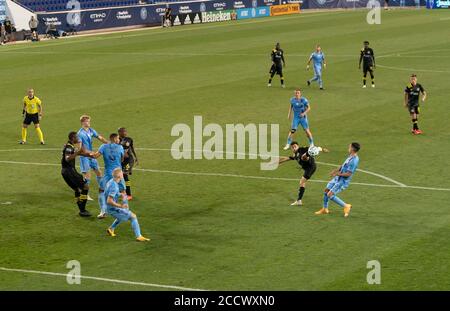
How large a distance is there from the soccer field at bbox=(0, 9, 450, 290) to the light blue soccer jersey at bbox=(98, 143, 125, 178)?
135 centimetres

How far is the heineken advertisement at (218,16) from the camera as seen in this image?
8462cm

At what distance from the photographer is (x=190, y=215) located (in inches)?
866

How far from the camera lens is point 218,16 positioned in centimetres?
8594

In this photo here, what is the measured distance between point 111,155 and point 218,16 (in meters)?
65.4

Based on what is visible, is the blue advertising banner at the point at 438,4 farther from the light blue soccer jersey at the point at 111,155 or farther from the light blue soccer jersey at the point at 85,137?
the light blue soccer jersey at the point at 111,155

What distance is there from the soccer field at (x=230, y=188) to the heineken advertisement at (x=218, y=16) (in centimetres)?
3135

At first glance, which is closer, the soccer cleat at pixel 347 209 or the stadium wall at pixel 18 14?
the soccer cleat at pixel 347 209

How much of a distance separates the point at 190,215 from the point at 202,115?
14.4 m

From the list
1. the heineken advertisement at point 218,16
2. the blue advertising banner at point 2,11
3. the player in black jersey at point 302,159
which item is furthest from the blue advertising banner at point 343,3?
the player in black jersey at point 302,159

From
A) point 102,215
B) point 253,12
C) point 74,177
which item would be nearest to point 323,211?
point 102,215

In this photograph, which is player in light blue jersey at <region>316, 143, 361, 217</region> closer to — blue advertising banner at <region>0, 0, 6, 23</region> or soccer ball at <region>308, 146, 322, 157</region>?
soccer ball at <region>308, 146, 322, 157</region>

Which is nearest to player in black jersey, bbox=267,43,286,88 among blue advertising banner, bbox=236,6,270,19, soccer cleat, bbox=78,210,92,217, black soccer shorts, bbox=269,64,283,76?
black soccer shorts, bbox=269,64,283,76
